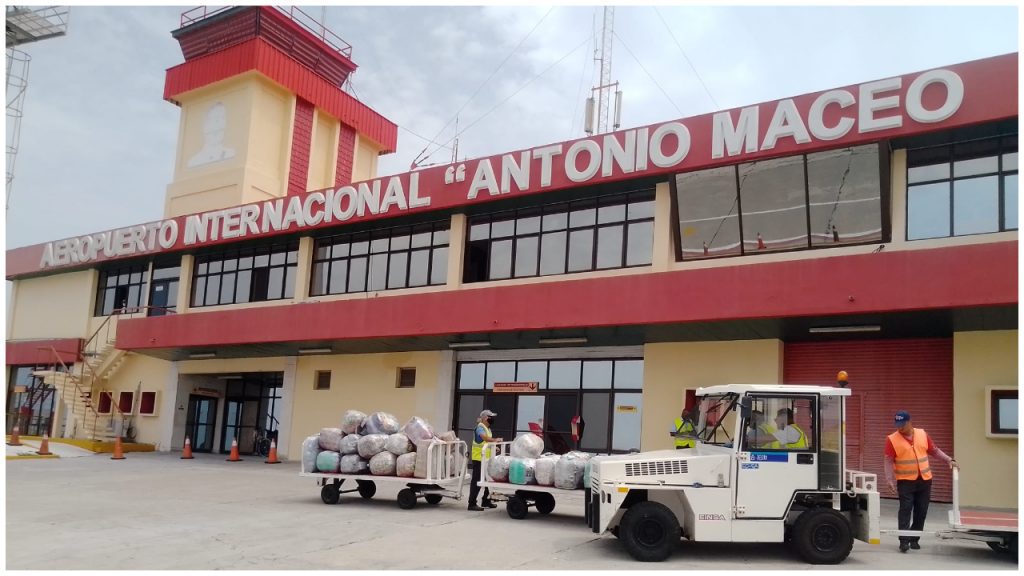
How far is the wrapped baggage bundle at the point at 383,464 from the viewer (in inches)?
571

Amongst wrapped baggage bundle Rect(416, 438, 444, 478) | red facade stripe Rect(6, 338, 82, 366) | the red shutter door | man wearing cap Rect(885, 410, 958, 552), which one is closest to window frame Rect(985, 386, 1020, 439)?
the red shutter door

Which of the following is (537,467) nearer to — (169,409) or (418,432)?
(418,432)

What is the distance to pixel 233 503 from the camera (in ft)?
47.9

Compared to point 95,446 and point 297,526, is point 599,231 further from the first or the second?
point 95,446

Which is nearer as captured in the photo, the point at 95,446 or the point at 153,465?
the point at 153,465

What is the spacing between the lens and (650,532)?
969 centimetres

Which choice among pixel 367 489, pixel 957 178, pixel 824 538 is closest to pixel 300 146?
pixel 367 489

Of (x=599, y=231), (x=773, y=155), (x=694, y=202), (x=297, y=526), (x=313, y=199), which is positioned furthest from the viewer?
A: (x=313, y=199)

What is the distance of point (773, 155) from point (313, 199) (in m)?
13.8

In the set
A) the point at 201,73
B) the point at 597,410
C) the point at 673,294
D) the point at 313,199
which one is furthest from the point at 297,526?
the point at 201,73

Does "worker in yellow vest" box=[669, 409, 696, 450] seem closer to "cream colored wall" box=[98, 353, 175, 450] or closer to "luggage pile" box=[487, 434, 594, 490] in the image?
"luggage pile" box=[487, 434, 594, 490]

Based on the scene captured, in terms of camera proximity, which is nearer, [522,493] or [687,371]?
[522,493]

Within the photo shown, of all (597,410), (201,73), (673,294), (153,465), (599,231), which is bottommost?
(153,465)

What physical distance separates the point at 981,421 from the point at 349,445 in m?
11.6
